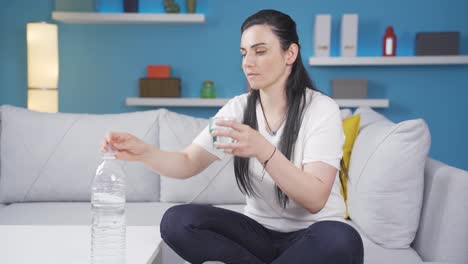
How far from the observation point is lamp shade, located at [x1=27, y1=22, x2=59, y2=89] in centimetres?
392

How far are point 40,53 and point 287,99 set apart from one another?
2.67 meters

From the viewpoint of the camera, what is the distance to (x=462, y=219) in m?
1.61

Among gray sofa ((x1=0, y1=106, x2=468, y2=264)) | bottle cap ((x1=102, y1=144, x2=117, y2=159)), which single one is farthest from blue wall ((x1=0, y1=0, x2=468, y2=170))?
bottle cap ((x1=102, y1=144, x2=117, y2=159))

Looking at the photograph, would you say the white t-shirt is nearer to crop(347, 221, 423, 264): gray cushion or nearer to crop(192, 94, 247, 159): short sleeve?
crop(192, 94, 247, 159): short sleeve

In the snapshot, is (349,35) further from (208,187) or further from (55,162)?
(55,162)

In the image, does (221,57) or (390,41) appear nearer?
(390,41)

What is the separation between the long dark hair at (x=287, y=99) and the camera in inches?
67.0

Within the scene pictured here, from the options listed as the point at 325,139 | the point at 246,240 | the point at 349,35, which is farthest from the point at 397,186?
the point at 349,35

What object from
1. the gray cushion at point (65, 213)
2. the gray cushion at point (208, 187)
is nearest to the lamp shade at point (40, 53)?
the gray cushion at point (65, 213)

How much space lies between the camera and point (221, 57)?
→ 4.27 m

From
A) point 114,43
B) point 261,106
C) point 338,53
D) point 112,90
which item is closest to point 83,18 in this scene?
point 114,43

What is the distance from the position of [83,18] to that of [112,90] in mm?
591

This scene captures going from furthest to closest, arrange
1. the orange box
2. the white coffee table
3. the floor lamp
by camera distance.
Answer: the orange box
the floor lamp
the white coffee table

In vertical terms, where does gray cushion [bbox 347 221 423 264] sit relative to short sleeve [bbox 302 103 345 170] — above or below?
below
